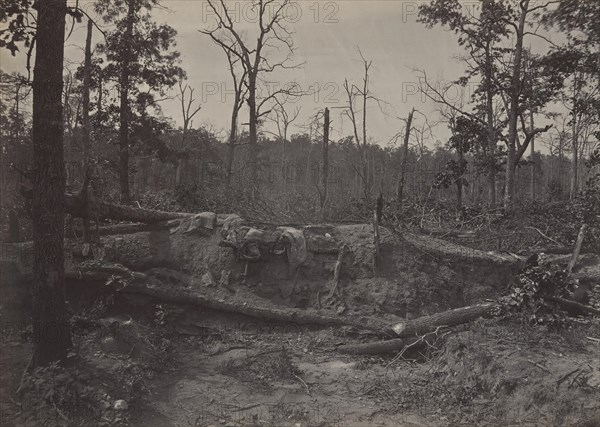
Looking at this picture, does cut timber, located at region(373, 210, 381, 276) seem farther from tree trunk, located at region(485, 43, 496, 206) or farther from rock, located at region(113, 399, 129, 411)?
tree trunk, located at region(485, 43, 496, 206)

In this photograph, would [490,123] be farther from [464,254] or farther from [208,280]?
[208,280]

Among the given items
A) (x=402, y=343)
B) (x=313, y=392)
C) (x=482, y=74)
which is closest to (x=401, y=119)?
(x=482, y=74)

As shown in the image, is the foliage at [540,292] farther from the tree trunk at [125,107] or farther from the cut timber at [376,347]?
the tree trunk at [125,107]

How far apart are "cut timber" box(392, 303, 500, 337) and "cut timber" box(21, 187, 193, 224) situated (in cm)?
566

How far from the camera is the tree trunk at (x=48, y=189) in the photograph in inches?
220

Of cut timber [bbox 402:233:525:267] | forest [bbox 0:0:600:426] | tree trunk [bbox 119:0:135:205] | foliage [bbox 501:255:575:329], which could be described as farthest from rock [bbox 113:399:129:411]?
tree trunk [bbox 119:0:135:205]

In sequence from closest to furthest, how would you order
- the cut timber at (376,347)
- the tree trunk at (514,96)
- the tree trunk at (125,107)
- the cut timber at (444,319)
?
the cut timber at (376,347) → the cut timber at (444,319) → the tree trunk at (514,96) → the tree trunk at (125,107)

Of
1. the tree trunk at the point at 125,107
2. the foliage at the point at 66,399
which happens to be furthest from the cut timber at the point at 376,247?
the tree trunk at the point at 125,107

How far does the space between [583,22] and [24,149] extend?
24.6m

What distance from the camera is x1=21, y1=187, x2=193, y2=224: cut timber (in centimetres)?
841

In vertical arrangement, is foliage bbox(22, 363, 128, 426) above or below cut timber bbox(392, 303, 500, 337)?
below

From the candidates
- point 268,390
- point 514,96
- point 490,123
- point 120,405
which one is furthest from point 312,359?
point 490,123

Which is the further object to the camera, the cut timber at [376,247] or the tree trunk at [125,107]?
the tree trunk at [125,107]

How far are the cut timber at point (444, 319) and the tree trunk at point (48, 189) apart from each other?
5.43 metres
